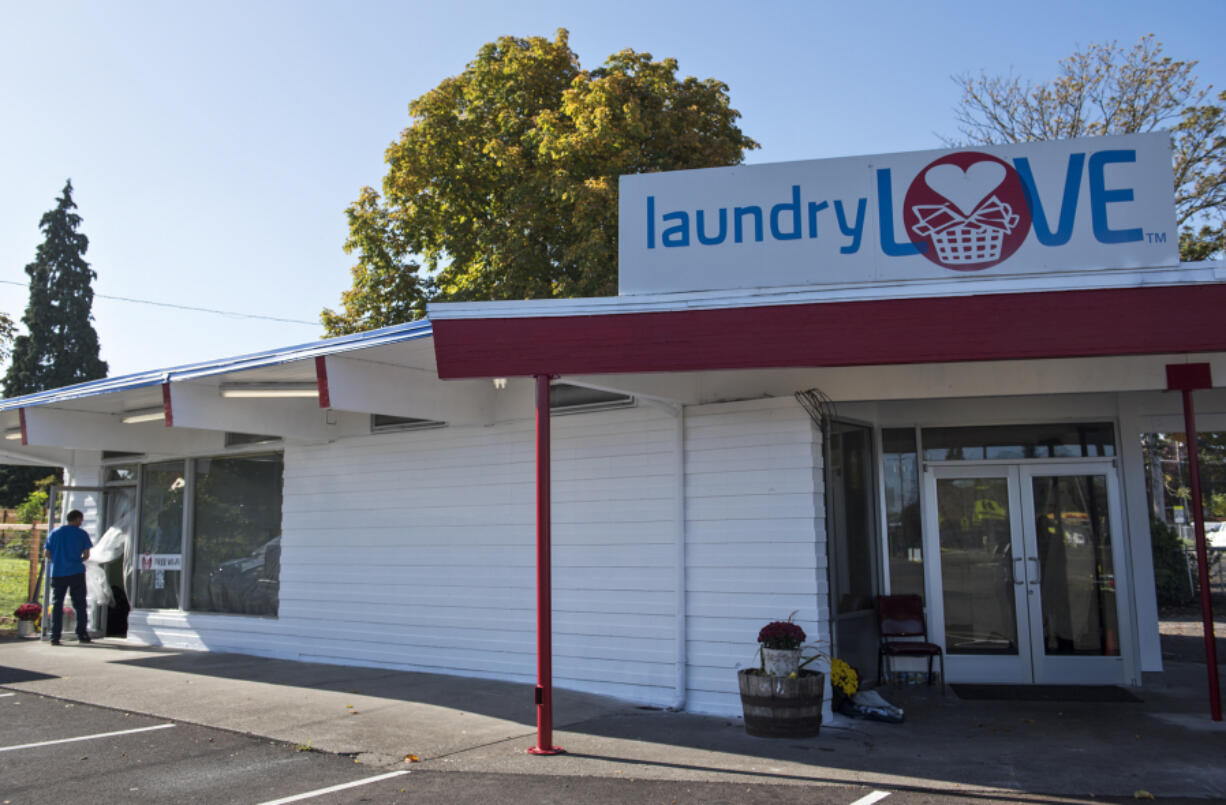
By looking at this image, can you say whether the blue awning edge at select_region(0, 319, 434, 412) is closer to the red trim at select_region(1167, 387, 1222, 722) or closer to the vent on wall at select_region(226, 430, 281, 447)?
the vent on wall at select_region(226, 430, 281, 447)

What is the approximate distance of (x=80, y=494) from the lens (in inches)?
569

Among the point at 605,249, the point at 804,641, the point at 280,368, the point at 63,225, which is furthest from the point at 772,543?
the point at 63,225

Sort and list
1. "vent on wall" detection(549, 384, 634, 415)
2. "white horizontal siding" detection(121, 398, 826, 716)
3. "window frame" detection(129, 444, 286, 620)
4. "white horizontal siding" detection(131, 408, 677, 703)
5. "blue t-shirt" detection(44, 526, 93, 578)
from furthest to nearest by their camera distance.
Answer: "blue t-shirt" detection(44, 526, 93, 578), "window frame" detection(129, 444, 286, 620), "vent on wall" detection(549, 384, 634, 415), "white horizontal siding" detection(131, 408, 677, 703), "white horizontal siding" detection(121, 398, 826, 716)

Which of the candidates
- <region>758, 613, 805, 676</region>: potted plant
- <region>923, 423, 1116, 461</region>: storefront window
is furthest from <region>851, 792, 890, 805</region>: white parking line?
<region>923, 423, 1116, 461</region>: storefront window

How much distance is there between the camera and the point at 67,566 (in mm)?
12062

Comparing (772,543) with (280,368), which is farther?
(280,368)

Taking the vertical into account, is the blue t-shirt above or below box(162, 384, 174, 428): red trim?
below

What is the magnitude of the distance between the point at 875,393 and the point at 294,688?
5921 millimetres

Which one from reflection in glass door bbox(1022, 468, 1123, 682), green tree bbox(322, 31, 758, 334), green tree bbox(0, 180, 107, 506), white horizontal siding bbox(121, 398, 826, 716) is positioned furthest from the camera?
green tree bbox(0, 180, 107, 506)

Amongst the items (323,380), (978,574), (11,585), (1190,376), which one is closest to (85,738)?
(323,380)

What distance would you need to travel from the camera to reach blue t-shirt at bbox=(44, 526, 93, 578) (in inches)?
473

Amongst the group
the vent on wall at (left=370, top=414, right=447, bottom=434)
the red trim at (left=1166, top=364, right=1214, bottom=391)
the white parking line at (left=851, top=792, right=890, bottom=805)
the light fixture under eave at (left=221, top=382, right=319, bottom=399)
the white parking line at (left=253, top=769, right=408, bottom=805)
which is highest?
the light fixture under eave at (left=221, top=382, right=319, bottom=399)

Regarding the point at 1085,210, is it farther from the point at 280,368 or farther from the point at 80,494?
the point at 80,494

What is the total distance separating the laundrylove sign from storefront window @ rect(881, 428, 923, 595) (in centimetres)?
309
